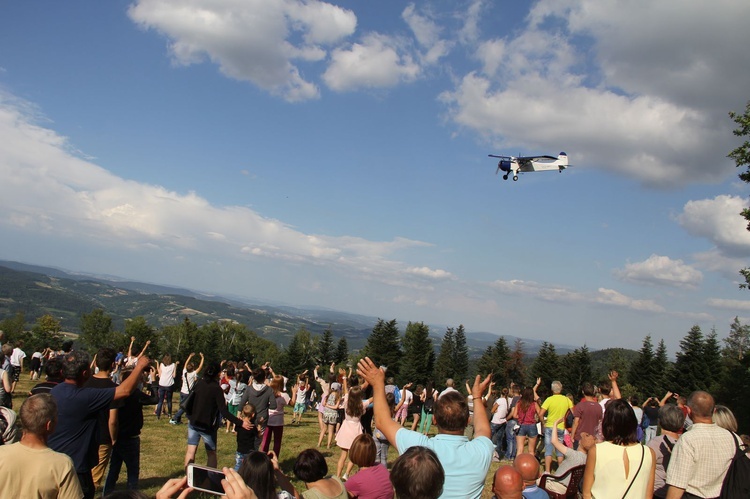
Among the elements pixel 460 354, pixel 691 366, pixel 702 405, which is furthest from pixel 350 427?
pixel 460 354

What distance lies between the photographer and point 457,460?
10.6 ft

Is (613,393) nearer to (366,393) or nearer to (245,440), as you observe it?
(366,393)

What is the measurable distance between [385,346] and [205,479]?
67227 millimetres

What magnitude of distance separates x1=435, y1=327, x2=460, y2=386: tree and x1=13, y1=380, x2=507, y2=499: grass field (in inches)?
2545

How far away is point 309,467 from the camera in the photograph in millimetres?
3939

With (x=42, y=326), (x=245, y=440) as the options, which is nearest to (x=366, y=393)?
(x=245, y=440)

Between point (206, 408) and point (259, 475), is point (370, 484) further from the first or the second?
point (206, 408)

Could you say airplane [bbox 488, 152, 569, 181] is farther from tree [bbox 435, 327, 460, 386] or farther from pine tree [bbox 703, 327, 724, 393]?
tree [bbox 435, 327, 460, 386]

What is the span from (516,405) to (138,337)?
89.0m

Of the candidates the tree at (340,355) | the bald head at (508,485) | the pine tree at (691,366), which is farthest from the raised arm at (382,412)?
the tree at (340,355)

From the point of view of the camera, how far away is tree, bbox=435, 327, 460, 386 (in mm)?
77688

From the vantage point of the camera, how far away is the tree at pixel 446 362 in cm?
7769

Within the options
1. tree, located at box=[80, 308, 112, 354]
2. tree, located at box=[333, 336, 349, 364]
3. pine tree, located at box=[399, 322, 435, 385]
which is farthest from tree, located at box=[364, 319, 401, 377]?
tree, located at box=[80, 308, 112, 354]

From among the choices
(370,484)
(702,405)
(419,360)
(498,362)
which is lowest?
(419,360)
